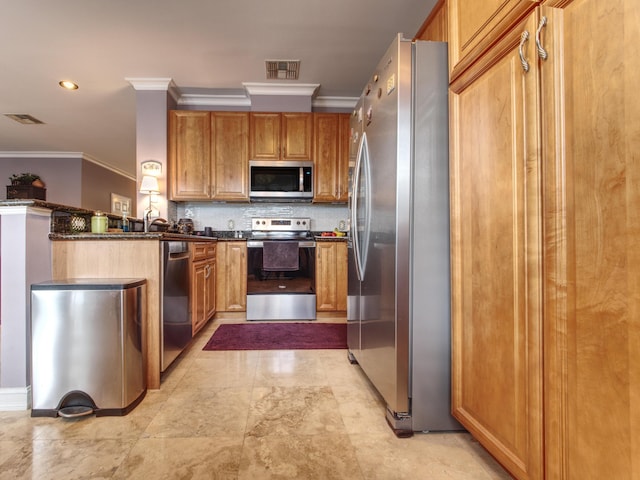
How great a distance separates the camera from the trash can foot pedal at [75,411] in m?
1.46

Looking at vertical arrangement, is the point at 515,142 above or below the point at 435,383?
above

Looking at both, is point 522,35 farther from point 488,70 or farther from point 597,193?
point 597,193

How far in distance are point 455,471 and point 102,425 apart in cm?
152

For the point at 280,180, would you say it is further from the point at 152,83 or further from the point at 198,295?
the point at 152,83

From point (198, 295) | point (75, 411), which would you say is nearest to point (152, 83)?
point (198, 295)

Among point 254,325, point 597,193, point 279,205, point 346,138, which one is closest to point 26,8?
point 279,205

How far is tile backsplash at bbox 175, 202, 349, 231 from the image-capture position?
394 centimetres

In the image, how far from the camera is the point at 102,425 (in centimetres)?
144

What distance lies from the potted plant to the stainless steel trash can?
5.96 m

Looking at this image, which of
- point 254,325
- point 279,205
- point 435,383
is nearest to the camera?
point 435,383

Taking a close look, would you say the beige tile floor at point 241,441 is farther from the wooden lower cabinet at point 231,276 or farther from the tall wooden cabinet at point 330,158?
the tall wooden cabinet at point 330,158

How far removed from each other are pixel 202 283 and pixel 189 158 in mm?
1634

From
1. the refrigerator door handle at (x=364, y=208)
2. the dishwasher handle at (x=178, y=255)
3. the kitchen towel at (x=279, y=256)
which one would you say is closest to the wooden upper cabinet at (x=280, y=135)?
the kitchen towel at (x=279, y=256)

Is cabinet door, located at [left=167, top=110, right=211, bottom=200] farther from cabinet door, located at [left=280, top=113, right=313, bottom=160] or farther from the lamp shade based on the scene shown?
cabinet door, located at [left=280, top=113, right=313, bottom=160]
